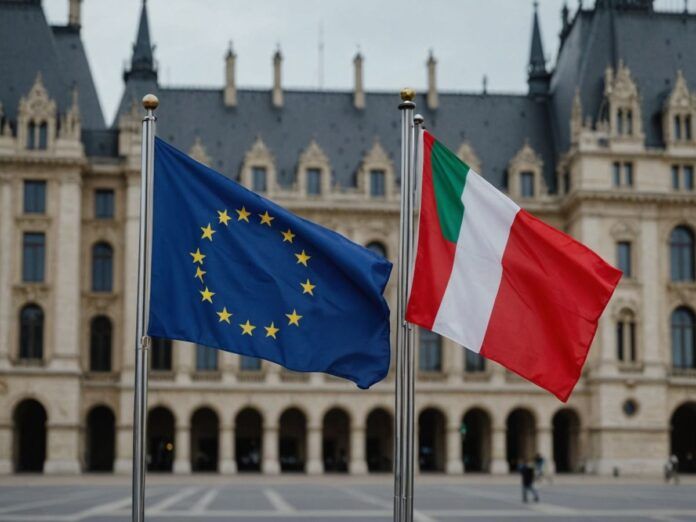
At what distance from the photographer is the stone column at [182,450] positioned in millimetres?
76000

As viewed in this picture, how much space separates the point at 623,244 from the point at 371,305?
225ft

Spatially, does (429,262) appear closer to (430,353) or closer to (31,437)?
(430,353)

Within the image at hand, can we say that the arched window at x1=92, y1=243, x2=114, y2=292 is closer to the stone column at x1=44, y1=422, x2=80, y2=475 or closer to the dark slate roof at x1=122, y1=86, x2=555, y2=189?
the dark slate roof at x1=122, y1=86, x2=555, y2=189

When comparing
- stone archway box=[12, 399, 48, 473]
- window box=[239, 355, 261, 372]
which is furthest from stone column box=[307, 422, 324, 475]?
stone archway box=[12, 399, 48, 473]

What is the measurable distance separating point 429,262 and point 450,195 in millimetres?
773

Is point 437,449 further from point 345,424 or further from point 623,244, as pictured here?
point 623,244

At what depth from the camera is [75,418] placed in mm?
74375

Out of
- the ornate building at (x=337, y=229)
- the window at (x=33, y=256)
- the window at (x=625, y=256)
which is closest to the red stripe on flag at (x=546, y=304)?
the ornate building at (x=337, y=229)

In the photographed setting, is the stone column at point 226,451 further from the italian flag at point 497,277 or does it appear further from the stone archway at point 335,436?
the italian flag at point 497,277

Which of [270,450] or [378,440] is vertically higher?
[378,440]

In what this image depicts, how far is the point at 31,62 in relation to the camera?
8038 centimetres

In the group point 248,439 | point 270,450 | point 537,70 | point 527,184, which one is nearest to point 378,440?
point 248,439

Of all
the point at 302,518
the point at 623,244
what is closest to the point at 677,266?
the point at 623,244

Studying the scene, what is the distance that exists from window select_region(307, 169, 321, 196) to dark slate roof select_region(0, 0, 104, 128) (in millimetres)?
15171
